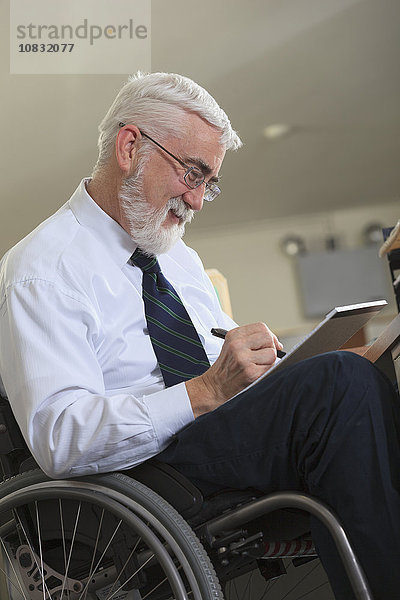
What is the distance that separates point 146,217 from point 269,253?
709 cm

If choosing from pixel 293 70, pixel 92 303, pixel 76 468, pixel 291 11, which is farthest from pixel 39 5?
pixel 76 468

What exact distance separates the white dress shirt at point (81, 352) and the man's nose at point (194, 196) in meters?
0.17

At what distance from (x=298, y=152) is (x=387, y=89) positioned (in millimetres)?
1178

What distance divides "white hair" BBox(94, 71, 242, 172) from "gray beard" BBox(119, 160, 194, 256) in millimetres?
99

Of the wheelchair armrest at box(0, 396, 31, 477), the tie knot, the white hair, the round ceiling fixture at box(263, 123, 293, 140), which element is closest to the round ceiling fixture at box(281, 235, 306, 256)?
the round ceiling fixture at box(263, 123, 293, 140)

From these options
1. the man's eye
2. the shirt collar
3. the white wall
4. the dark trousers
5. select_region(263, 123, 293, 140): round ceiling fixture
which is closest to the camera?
the dark trousers

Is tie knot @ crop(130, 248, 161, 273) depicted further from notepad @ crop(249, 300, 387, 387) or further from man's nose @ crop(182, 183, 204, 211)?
notepad @ crop(249, 300, 387, 387)

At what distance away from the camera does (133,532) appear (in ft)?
3.63

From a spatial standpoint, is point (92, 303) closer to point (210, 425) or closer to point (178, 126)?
point (210, 425)

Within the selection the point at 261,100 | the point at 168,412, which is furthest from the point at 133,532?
the point at 261,100

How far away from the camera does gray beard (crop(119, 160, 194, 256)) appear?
1496 mm

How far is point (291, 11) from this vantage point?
14.5ft

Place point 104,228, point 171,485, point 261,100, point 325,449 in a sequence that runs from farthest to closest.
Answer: point 261,100
point 104,228
point 171,485
point 325,449

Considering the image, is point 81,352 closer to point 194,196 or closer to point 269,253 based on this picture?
point 194,196
